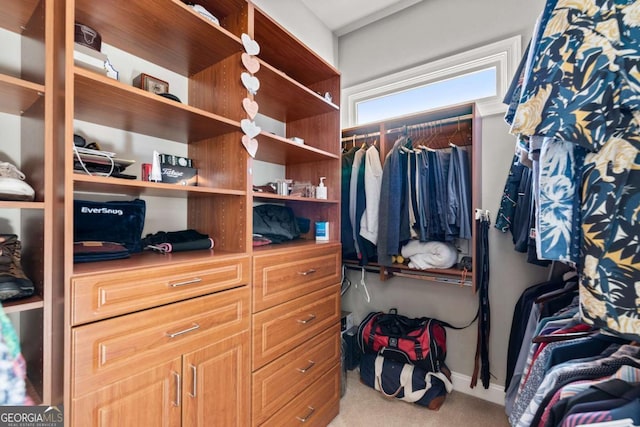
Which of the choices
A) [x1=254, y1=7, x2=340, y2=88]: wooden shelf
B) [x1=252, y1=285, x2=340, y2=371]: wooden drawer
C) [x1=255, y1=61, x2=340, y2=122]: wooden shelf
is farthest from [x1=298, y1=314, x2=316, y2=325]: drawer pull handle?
[x1=254, y1=7, x2=340, y2=88]: wooden shelf

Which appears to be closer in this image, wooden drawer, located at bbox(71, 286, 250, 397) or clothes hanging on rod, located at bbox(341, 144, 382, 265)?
wooden drawer, located at bbox(71, 286, 250, 397)

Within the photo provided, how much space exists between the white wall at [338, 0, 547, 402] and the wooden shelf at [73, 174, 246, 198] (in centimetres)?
169

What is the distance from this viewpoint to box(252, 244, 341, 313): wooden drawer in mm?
1299

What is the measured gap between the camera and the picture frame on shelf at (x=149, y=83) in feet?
3.99

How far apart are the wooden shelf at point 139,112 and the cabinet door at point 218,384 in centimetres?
91

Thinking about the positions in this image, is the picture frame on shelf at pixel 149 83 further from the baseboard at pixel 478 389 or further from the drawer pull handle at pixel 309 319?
the baseboard at pixel 478 389

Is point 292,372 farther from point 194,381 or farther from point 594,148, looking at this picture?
point 594,148

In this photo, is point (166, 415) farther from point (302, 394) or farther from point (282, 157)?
point (282, 157)

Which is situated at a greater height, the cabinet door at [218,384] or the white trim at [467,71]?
the white trim at [467,71]

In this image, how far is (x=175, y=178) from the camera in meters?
1.23

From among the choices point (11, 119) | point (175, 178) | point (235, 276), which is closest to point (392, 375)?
point (235, 276)

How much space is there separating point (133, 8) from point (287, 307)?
1.38m

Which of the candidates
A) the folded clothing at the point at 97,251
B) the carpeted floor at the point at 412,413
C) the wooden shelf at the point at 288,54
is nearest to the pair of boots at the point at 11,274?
the folded clothing at the point at 97,251

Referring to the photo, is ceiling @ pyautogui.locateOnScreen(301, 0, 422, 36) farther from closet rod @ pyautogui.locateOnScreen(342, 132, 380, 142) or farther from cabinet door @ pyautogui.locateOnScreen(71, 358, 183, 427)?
cabinet door @ pyautogui.locateOnScreen(71, 358, 183, 427)
